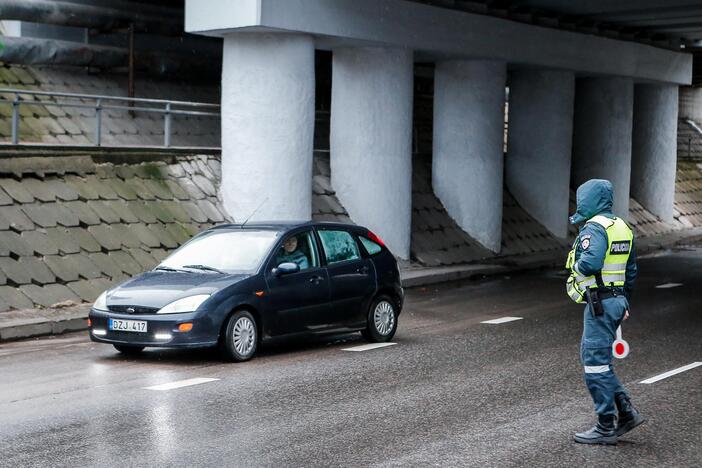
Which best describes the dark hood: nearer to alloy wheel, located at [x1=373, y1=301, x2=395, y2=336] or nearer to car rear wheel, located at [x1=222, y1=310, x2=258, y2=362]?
car rear wheel, located at [x1=222, y1=310, x2=258, y2=362]

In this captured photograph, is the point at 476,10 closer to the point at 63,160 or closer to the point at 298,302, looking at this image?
the point at 63,160

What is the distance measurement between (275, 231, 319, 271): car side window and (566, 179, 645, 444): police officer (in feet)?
17.2

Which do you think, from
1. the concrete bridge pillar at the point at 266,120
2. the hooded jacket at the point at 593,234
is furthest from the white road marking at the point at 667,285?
the hooded jacket at the point at 593,234

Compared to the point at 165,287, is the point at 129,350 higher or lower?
lower

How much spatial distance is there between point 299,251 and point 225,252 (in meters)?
0.84

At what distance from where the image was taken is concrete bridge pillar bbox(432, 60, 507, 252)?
2723 centimetres

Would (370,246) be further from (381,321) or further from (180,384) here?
(180,384)

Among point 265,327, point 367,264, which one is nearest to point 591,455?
point 265,327

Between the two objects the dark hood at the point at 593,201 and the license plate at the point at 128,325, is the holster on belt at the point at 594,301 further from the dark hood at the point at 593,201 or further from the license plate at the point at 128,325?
the license plate at the point at 128,325

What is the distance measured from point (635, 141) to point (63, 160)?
74.8 ft

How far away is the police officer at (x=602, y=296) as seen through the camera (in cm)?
841

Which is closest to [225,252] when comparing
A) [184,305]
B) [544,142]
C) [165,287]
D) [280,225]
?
[280,225]

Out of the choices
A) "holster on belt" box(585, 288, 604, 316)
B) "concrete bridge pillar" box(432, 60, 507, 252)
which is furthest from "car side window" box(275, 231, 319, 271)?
"concrete bridge pillar" box(432, 60, 507, 252)

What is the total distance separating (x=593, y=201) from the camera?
28.0ft
